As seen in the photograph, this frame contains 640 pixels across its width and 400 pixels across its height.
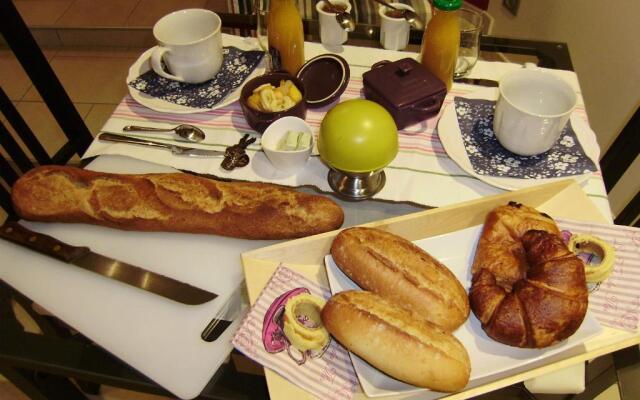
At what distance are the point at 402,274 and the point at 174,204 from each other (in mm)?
538

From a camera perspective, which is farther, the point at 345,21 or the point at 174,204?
the point at 345,21

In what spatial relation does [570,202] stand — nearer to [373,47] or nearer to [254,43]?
[373,47]

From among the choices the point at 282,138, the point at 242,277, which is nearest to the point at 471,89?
the point at 282,138

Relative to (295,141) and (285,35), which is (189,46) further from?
(295,141)

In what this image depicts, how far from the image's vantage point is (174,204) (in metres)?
1.04

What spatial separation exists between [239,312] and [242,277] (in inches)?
2.9

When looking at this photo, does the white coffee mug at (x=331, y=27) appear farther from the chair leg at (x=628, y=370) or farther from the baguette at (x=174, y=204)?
the chair leg at (x=628, y=370)

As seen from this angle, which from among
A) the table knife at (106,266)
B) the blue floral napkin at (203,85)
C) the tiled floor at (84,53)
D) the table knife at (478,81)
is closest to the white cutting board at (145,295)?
the table knife at (106,266)

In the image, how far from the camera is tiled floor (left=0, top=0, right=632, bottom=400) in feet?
9.29

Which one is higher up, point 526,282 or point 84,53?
point 526,282

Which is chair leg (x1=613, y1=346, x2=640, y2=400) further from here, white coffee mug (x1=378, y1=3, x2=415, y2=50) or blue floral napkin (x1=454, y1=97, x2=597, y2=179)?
white coffee mug (x1=378, y1=3, x2=415, y2=50)

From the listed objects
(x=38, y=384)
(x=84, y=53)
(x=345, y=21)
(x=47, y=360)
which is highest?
(x=345, y=21)

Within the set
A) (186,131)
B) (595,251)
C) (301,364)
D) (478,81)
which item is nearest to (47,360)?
(301,364)

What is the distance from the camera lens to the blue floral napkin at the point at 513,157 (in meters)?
1.10
